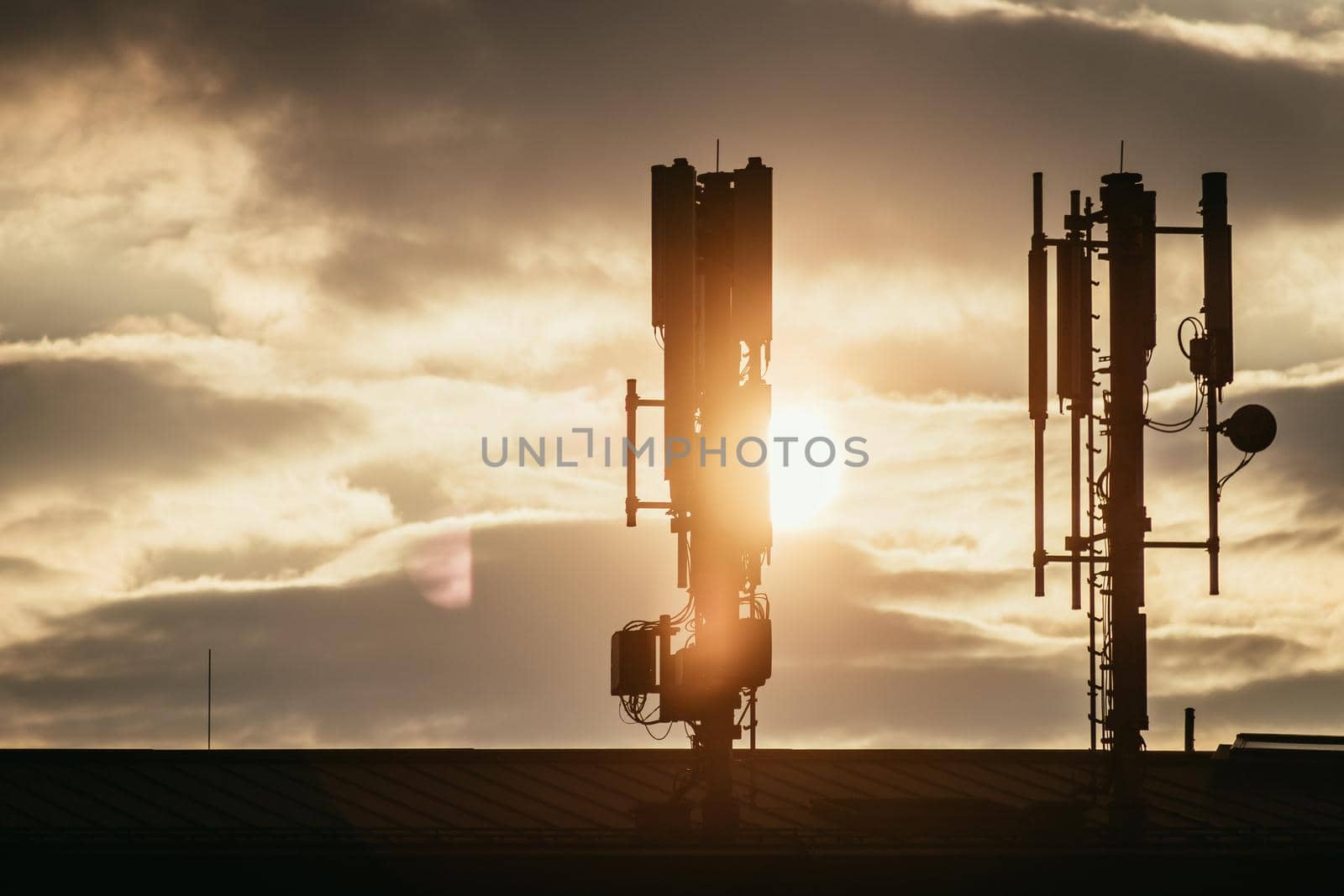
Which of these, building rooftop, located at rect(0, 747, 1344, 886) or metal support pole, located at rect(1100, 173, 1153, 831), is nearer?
building rooftop, located at rect(0, 747, 1344, 886)

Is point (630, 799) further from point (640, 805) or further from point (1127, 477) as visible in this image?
point (1127, 477)

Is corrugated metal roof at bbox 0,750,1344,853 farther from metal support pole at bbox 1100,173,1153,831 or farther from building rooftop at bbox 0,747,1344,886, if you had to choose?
metal support pole at bbox 1100,173,1153,831

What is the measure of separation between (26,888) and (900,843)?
1869 cm

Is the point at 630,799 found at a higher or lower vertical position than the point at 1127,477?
lower

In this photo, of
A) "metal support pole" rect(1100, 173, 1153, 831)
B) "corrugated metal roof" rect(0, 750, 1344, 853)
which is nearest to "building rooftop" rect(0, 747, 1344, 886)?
"corrugated metal roof" rect(0, 750, 1344, 853)

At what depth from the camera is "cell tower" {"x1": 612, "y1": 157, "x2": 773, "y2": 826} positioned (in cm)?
5066

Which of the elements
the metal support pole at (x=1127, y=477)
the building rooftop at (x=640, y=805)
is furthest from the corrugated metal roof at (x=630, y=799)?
the metal support pole at (x=1127, y=477)

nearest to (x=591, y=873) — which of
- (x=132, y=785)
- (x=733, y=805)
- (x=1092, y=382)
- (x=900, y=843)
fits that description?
(x=733, y=805)

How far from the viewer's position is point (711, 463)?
5078cm

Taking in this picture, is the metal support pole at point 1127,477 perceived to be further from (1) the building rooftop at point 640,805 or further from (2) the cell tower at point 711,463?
(2) the cell tower at point 711,463

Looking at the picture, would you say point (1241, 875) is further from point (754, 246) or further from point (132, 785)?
point (132, 785)

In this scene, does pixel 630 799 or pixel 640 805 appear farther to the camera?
pixel 630 799

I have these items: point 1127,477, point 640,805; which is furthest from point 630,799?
point 1127,477

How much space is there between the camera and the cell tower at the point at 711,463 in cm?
5066
